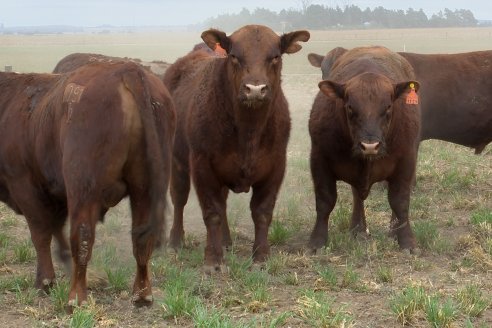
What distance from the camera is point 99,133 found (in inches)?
179

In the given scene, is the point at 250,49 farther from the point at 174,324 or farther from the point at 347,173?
the point at 174,324

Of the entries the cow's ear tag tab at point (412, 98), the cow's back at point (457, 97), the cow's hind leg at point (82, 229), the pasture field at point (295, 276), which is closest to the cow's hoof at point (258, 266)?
the pasture field at point (295, 276)

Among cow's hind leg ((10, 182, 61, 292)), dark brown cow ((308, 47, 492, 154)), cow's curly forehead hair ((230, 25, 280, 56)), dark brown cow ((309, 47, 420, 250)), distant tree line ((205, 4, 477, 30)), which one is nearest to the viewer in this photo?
cow's hind leg ((10, 182, 61, 292))

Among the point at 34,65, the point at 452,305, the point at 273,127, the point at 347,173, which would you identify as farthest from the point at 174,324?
the point at 34,65

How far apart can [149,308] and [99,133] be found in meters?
1.25

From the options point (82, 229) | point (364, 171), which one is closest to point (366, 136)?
point (364, 171)

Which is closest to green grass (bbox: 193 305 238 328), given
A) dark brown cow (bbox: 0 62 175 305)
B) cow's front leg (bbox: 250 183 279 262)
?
dark brown cow (bbox: 0 62 175 305)

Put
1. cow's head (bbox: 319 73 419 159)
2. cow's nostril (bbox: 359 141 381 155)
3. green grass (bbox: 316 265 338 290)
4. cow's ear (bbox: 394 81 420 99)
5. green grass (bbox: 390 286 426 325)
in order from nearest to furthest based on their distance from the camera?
green grass (bbox: 390 286 426 325), green grass (bbox: 316 265 338 290), cow's nostril (bbox: 359 141 381 155), cow's head (bbox: 319 73 419 159), cow's ear (bbox: 394 81 420 99)

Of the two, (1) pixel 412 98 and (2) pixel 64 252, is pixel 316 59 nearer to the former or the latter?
(1) pixel 412 98

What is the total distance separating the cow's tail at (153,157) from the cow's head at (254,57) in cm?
100

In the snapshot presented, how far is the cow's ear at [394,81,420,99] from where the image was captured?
6.33 metres

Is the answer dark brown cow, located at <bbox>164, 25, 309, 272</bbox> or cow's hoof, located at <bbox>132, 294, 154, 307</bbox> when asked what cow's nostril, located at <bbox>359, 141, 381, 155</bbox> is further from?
cow's hoof, located at <bbox>132, 294, 154, 307</bbox>

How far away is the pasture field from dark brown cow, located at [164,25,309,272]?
453mm

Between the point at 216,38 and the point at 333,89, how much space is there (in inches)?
45.4
